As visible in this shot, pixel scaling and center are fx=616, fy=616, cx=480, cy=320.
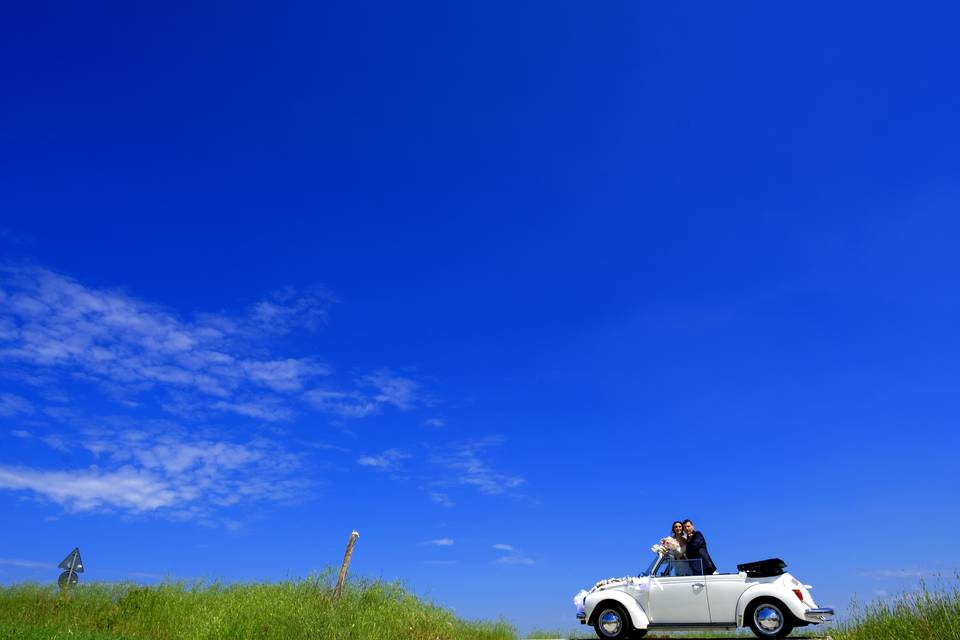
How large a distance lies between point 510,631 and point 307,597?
7.14m

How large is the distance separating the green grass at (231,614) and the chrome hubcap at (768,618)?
878cm

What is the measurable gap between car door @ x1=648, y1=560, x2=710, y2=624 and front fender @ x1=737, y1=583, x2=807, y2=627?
79cm

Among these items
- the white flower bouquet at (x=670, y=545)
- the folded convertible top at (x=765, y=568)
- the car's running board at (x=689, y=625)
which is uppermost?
the white flower bouquet at (x=670, y=545)

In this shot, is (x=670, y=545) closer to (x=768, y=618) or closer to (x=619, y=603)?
(x=619, y=603)

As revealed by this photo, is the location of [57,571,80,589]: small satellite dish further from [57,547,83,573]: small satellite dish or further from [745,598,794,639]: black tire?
[745,598,794,639]: black tire

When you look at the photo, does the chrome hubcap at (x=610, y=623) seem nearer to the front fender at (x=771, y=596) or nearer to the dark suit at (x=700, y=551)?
the dark suit at (x=700, y=551)

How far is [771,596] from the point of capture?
45.0 feet

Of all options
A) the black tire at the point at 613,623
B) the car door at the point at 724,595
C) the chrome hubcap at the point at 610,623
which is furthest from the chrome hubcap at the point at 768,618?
the chrome hubcap at the point at 610,623

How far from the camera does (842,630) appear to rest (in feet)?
47.4

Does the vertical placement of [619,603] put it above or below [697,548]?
→ below

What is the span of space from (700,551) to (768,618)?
6.60 feet

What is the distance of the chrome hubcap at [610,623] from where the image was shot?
15.4m

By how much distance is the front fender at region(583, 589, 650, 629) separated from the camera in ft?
49.4

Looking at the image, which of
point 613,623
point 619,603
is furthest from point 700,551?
point 613,623
